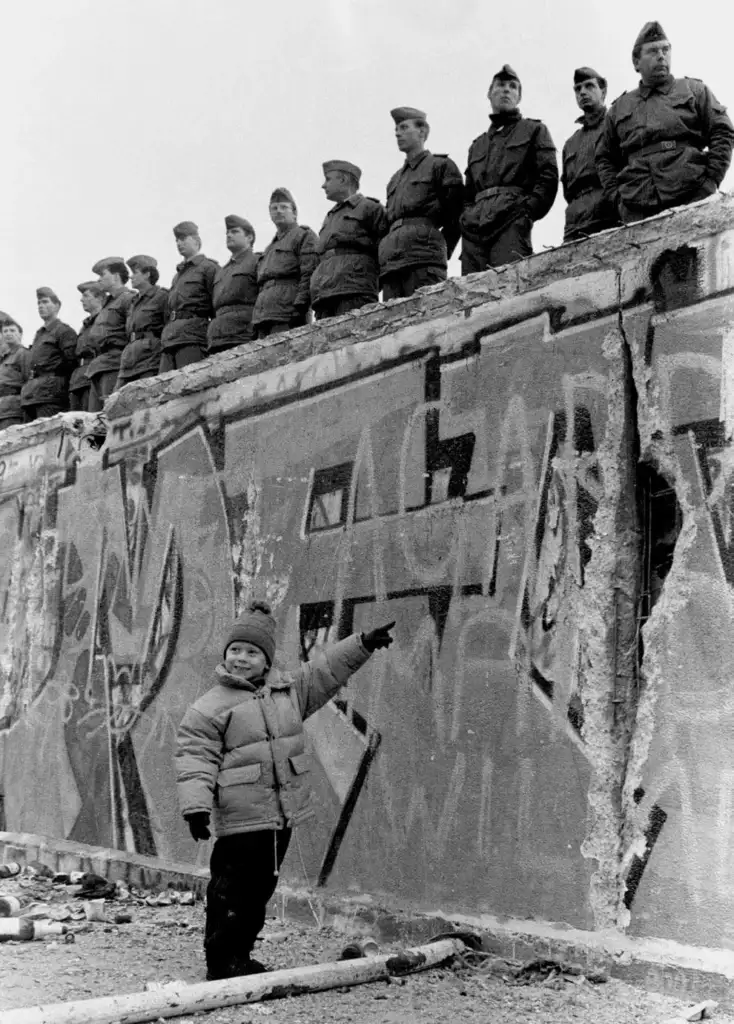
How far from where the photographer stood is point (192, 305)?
9.13m

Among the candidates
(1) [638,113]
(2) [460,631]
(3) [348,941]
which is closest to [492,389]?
(2) [460,631]

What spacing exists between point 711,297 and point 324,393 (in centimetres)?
225

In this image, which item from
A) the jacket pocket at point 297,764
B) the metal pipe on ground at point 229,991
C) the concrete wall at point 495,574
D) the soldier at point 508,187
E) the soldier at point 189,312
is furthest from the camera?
the soldier at point 189,312

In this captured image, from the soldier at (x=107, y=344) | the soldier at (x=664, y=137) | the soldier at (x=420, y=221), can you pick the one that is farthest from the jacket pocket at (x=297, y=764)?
the soldier at (x=107, y=344)

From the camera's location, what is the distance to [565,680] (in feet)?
16.6

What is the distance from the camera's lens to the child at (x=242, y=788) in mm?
4758

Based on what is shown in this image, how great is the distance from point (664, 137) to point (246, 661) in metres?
2.97

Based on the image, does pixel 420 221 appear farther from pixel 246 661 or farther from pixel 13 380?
pixel 13 380

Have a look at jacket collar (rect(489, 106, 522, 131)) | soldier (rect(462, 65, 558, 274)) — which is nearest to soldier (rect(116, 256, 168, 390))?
soldier (rect(462, 65, 558, 274))

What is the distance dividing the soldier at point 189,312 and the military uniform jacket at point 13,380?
249 centimetres

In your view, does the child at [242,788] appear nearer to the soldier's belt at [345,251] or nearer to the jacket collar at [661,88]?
the jacket collar at [661,88]

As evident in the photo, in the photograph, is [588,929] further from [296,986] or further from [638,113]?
[638,113]

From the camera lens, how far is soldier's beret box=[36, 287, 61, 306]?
11352mm

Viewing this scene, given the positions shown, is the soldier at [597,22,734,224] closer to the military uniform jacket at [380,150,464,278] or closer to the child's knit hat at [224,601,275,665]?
the military uniform jacket at [380,150,464,278]
